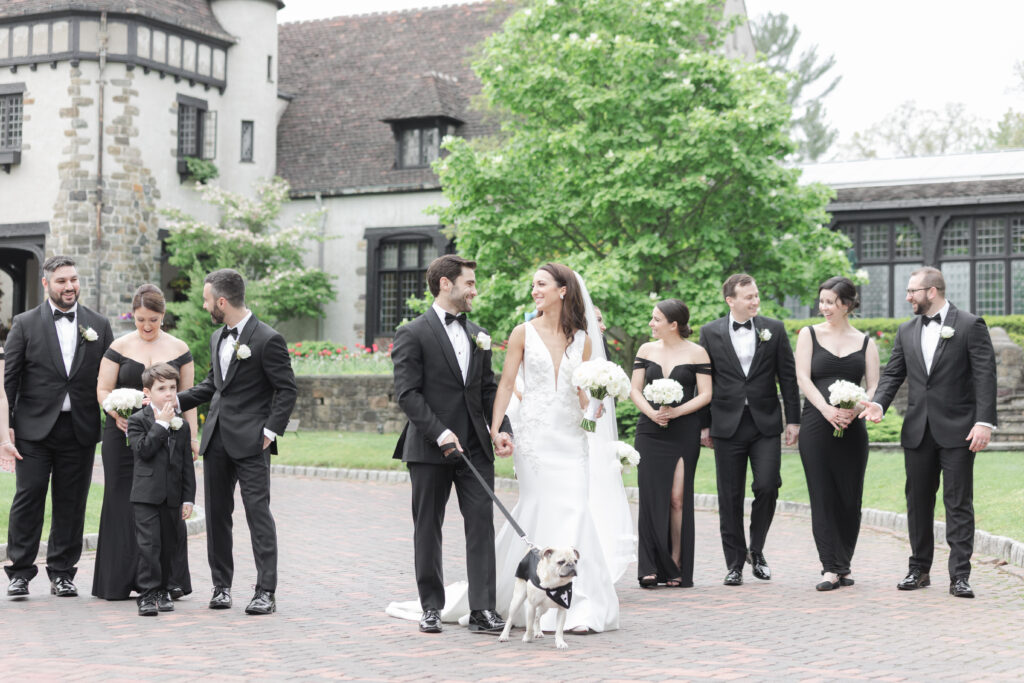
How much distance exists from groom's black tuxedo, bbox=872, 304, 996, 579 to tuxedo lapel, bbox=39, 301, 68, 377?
592 centimetres

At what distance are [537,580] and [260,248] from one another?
26835 millimetres

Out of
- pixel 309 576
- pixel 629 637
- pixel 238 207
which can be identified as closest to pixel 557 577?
pixel 629 637

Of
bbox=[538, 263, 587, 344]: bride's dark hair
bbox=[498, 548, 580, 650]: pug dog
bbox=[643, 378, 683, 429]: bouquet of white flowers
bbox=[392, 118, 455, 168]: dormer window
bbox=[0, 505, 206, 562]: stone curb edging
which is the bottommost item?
bbox=[0, 505, 206, 562]: stone curb edging

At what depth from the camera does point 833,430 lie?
9.55 meters

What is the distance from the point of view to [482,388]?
776cm

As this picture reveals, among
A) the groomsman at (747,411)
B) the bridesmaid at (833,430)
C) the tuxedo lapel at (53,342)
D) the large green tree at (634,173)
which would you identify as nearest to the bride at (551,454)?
the groomsman at (747,411)

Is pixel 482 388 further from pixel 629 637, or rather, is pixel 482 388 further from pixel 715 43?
pixel 715 43

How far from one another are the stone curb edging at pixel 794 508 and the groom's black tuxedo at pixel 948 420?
4.91 feet

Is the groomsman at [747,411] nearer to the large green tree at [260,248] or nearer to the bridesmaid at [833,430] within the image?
the bridesmaid at [833,430]

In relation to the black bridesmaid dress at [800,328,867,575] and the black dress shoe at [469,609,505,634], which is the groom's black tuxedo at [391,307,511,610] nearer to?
the black dress shoe at [469,609,505,634]

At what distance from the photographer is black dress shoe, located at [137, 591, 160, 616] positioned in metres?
7.84

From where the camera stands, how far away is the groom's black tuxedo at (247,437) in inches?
315

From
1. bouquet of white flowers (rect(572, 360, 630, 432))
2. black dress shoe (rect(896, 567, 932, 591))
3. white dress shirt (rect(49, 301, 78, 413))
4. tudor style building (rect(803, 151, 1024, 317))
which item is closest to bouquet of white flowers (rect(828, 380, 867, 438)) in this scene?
black dress shoe (rect(896, 567, 932, 591))

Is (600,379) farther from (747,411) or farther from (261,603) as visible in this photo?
(261,603)
